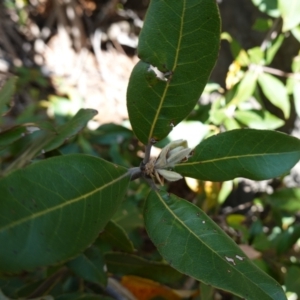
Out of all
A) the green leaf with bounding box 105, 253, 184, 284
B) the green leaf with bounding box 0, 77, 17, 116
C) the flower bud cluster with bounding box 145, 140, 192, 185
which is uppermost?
the green leaf with bounding box 0, 77, 17, 116

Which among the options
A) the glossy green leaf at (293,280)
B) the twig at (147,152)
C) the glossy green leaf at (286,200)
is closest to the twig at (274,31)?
the glossy green leaf at (286,200)

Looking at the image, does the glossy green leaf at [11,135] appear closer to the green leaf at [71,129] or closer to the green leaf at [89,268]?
the green leaf at [71,129]

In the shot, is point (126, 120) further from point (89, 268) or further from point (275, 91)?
point (89, 268)

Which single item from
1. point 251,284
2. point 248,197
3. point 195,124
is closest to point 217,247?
point 251,284

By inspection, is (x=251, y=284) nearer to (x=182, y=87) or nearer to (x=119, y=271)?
(x=182, y=87)

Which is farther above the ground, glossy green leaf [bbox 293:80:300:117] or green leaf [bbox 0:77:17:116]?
green leaf [bbox 0:77:17:116]

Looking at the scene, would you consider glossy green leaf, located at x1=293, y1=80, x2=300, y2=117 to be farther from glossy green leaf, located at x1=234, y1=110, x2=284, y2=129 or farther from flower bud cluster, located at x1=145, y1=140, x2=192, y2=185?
flower bud cluster, located at x1=145, y1=140, x2=192, y2=185

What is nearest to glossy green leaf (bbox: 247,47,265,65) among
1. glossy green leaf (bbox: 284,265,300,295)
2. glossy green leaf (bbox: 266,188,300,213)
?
glossy green leaf (bbox: 266,188,300,213)
